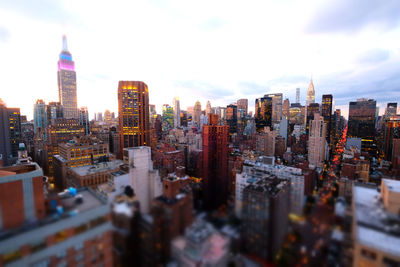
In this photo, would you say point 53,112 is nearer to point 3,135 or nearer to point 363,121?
point 3,135

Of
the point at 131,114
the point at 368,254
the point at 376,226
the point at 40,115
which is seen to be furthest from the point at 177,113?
the point at 368,254

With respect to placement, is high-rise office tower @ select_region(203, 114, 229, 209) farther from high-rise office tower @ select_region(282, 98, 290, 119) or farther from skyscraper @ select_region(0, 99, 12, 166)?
high-rise office tower @ select_region(282, 98, 290, 119)

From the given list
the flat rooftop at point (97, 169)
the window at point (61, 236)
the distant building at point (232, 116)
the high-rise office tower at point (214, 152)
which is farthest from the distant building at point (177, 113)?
the window at point (61, 236)

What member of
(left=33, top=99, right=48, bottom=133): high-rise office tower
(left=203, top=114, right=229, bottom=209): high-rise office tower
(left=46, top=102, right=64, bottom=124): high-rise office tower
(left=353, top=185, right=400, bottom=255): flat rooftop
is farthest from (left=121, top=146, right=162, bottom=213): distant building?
(left=33, top=99, right=48, bottom=133): high-rise office tower

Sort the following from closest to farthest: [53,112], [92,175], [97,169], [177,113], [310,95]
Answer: [92,175], [97,169], [53,112], [310,95], [177,113]

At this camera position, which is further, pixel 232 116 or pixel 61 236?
pixel 232 116

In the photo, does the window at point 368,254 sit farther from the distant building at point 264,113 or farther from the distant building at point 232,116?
the distant building at point 264,113
